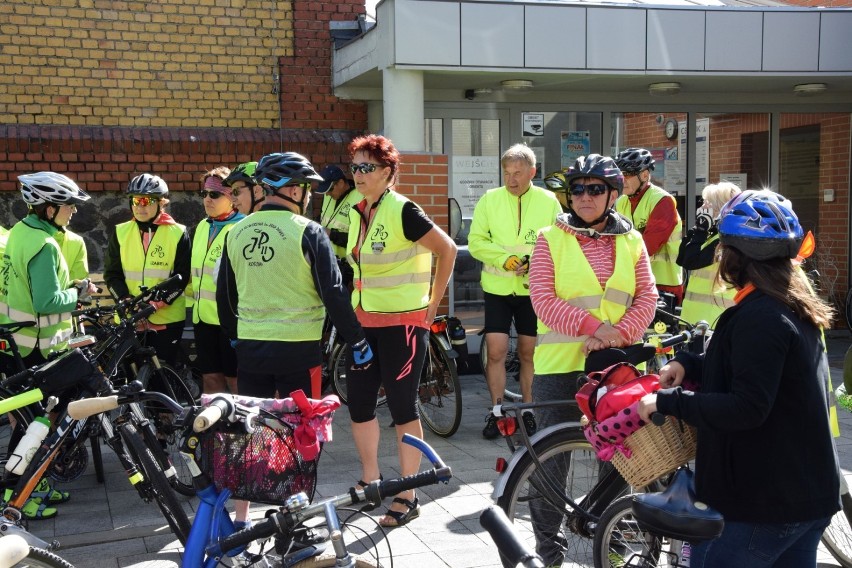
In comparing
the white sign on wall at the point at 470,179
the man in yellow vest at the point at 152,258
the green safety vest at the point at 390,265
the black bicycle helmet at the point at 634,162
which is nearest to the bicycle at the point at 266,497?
the green safety vest at the point at 390,265

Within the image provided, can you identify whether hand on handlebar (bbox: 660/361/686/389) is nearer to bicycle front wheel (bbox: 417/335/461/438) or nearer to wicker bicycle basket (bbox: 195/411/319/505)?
wicker bicycle basket (bbox: 195/411/319/505)

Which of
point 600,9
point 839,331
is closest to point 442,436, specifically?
point 600,9

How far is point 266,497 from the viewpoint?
3.06 metres

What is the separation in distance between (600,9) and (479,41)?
1.15 metres

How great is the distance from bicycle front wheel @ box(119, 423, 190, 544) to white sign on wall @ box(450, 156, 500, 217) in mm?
6687

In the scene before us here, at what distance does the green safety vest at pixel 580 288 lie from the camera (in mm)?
4477

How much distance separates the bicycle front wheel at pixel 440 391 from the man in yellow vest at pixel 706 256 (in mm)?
1852

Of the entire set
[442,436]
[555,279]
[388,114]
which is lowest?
[442,436]

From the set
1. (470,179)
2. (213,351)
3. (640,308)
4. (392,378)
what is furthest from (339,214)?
(640,308)

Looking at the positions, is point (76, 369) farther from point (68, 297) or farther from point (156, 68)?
point (156, 68)

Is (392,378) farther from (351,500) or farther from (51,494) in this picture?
(351,500)

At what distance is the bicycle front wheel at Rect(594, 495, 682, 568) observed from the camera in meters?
3.79

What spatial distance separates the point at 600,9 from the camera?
8.76 metres

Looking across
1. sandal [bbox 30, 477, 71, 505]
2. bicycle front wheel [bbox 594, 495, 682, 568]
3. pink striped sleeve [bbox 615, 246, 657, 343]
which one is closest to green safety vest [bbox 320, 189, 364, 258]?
sandal [bbox 30, 477, 71, 505]
